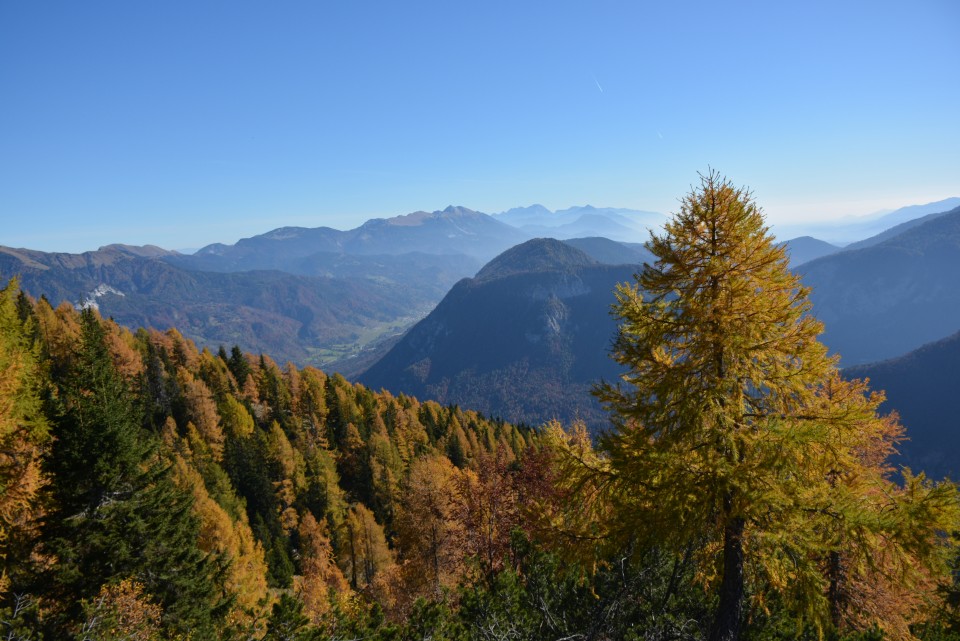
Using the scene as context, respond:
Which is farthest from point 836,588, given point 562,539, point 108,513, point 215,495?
point 215,495

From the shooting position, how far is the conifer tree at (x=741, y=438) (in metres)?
7.45

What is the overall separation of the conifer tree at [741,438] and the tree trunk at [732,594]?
0.02 m

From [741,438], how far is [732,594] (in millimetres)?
3303

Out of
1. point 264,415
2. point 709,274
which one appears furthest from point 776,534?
point 264,415

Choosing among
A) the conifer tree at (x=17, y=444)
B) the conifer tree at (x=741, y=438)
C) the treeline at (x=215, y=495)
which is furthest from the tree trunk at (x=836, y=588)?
the conifer tree at (x=17, y=444)

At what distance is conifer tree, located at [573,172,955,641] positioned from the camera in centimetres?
745

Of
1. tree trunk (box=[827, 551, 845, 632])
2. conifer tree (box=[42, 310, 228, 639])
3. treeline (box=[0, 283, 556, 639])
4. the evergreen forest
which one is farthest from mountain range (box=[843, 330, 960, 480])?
conifer tree (box=[42, 310, 228, 639])

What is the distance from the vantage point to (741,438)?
26.1ft

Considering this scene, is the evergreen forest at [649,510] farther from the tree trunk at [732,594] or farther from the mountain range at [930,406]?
the mountain range at [930,406]

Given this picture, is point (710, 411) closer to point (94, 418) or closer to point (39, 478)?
point (94, 418)

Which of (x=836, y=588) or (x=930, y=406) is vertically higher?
(x=836, y=588)

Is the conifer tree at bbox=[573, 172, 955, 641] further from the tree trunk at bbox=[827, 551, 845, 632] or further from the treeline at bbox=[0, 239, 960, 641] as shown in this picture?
the tree trunk at bbox=[827, 551, 845, 632]

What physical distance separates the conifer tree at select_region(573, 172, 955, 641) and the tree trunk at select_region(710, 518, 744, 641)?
21 mm

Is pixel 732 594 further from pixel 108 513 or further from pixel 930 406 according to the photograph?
pixel 930 406
